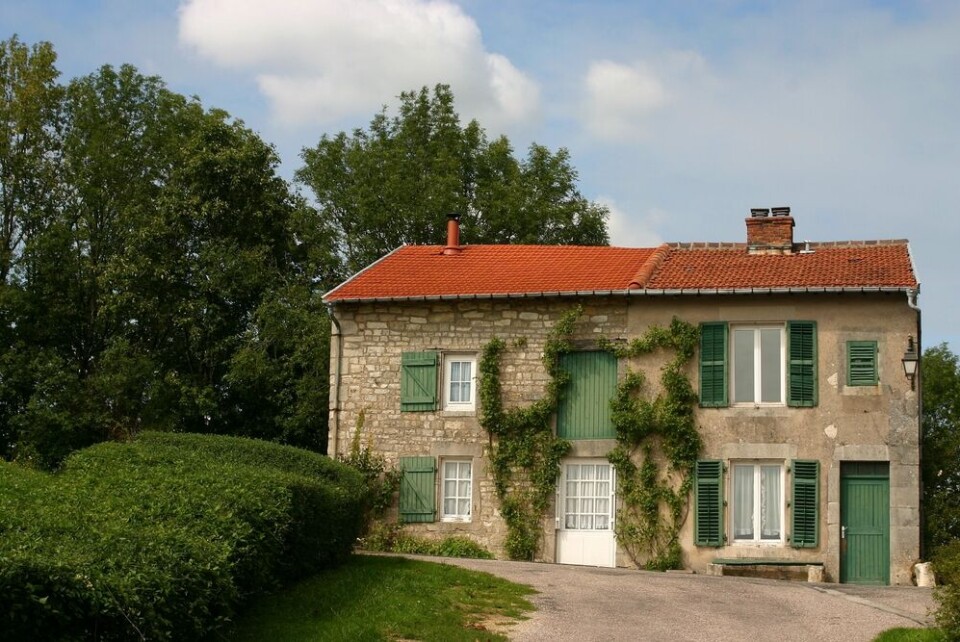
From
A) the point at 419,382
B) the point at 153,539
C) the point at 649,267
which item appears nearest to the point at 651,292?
the point at 649,267

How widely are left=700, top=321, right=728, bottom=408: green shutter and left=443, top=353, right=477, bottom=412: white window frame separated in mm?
3736

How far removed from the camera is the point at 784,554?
2017cm

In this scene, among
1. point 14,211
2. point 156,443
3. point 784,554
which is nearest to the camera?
point 156,443

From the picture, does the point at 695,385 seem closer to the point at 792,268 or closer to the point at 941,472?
the point at 792,268

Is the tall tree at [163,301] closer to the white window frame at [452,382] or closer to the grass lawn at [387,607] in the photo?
the white window frame at [452,382]

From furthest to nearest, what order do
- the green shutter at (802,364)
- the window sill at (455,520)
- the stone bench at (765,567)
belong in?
the window sill at (455,520)
the green shutter at (802,364)
the stone bench at (765,567)

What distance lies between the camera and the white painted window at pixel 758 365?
67.9 feet

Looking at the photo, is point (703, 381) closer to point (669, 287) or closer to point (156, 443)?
point (669, 287)

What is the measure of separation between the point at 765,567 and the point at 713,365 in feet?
10.5

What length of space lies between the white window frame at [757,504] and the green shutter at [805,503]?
0.20 m

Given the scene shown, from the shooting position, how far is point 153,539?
34.7 ft

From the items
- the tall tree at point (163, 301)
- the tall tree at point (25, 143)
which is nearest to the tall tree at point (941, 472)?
the tall tree at point (163, 301)

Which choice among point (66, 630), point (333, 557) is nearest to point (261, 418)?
point (333, 557)

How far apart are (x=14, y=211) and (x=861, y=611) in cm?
2326
